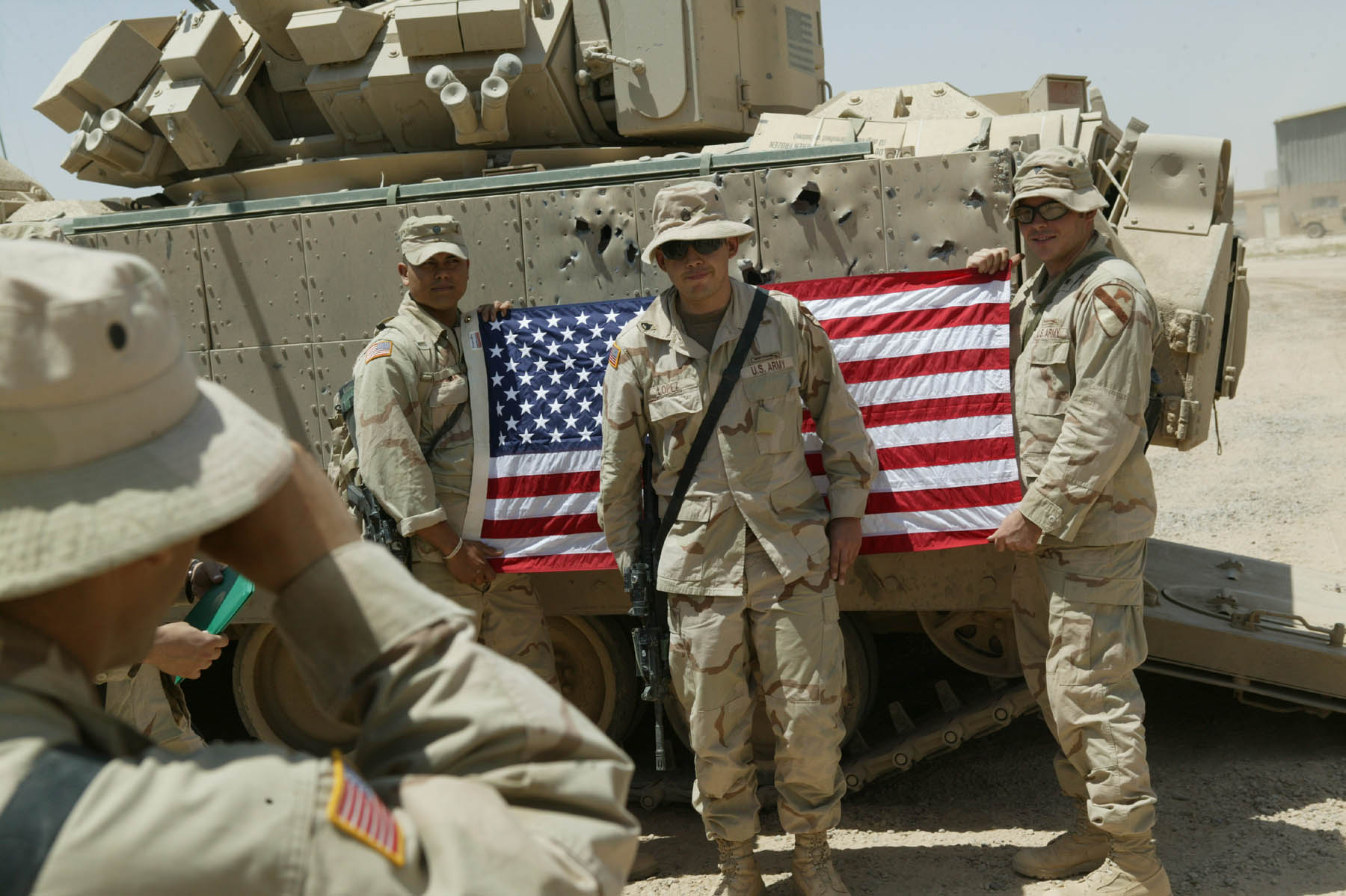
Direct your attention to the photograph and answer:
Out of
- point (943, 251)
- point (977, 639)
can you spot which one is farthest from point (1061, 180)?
point (977, 639)

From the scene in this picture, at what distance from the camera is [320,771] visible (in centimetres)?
92

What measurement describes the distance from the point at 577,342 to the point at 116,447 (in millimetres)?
3949

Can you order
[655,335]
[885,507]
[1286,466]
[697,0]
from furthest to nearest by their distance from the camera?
[1286,466]
[697,0]
[885,507]
[655,335]

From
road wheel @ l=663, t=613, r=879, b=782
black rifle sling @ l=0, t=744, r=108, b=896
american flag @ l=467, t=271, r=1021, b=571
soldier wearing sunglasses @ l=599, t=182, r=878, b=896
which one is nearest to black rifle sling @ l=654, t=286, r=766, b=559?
soldier wearing sunglasses @ l=599, t=182, r=878, b=896

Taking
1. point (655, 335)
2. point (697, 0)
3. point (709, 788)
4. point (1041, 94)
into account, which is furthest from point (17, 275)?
point (1041, 94)

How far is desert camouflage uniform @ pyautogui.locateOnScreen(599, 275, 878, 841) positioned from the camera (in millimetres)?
4066

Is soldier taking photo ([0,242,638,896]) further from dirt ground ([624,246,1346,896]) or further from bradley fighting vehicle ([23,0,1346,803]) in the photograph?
bradley fighting vehicle ([23,0,1346,803])

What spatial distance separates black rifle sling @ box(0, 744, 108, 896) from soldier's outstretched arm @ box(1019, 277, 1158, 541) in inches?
140

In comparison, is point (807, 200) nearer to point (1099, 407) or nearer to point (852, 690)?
point (1099, 407)

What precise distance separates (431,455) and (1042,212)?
91.6 inches

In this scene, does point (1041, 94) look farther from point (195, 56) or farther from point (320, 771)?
point (320, 771)

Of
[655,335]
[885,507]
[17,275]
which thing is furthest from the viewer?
[885,507]

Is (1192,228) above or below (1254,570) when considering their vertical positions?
above

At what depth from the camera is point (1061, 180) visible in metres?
4.17
